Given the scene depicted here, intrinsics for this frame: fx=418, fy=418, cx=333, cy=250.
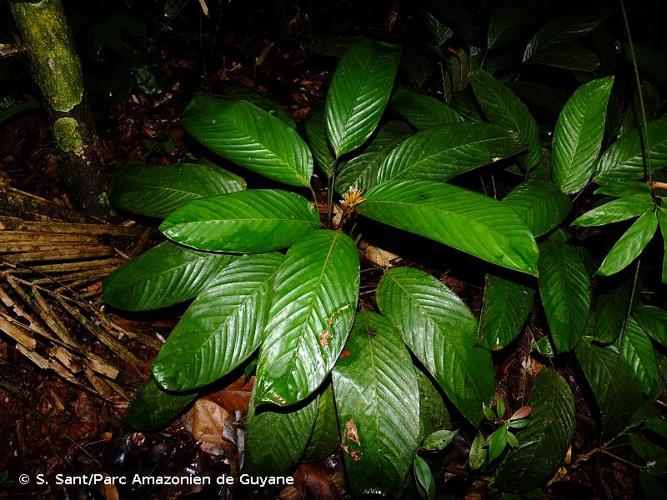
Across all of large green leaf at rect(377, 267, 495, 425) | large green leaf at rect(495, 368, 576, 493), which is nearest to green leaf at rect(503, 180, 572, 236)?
large green leaf at rect(377, 267, 495, 425)

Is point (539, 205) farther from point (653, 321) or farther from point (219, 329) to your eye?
point (219, 329)

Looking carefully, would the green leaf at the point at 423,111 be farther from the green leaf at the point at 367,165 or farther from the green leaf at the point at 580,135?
the green leaf at the point at 580,135

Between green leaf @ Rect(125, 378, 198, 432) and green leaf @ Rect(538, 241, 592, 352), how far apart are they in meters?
1.27

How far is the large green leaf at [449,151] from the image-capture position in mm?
1511

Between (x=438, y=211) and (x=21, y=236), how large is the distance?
4.70 ft

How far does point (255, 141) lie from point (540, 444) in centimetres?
147

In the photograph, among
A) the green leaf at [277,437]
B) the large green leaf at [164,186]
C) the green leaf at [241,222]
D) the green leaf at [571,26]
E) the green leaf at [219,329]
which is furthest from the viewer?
the green leaf at [571,26]

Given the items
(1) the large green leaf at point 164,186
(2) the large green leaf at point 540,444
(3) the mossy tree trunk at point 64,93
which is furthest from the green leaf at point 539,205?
(3) the mossy tree trunk at point 64,93

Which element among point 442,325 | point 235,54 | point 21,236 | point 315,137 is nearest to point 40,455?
point 21,236

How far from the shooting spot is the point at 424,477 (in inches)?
53.6

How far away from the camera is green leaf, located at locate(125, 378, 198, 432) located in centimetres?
142

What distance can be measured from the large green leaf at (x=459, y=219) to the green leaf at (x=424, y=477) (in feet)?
2.47

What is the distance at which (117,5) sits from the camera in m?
2.90

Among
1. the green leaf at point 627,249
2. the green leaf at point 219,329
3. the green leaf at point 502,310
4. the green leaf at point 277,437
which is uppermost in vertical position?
the green leaf at point 627,249
